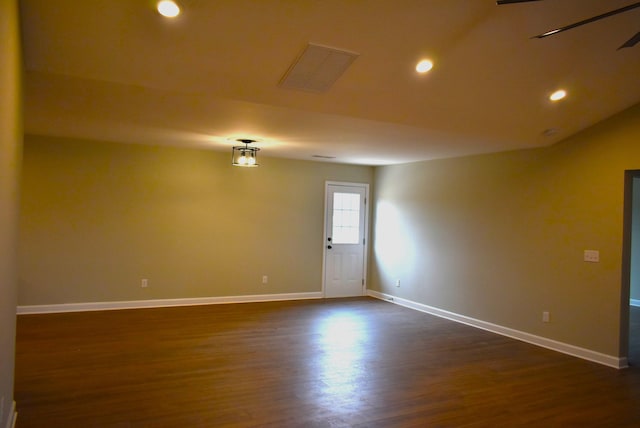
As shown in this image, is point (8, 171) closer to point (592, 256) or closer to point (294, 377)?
point (294, 377)

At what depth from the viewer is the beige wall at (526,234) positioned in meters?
4.39

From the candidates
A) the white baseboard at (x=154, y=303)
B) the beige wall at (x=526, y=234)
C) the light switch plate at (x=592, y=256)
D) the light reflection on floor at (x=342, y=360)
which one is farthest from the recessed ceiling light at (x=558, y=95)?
the white baseboard at (x=154, y=303)

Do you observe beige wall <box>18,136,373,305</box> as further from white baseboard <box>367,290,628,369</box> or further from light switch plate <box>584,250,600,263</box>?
light switch plate <box>584,250,600,263</box>

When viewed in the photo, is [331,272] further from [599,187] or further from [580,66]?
[580,66]

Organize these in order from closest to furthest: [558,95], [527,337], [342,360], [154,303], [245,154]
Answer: [558,95] → [342,360] → [527,337] → [245,154] → [154,303]

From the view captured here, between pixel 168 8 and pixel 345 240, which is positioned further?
pixel 345 240

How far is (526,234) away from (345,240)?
3215mm

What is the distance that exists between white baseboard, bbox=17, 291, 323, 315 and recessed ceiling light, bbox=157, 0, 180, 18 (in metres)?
4.66

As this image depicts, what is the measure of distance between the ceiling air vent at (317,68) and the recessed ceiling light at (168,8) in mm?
863

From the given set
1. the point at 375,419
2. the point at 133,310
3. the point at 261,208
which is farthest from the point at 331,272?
the point at 375,419

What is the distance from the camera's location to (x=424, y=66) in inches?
128

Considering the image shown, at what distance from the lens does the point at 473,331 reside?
18.1 feet

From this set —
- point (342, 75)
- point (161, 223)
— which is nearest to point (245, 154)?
point (161, 223)

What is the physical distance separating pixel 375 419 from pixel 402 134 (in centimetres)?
288
